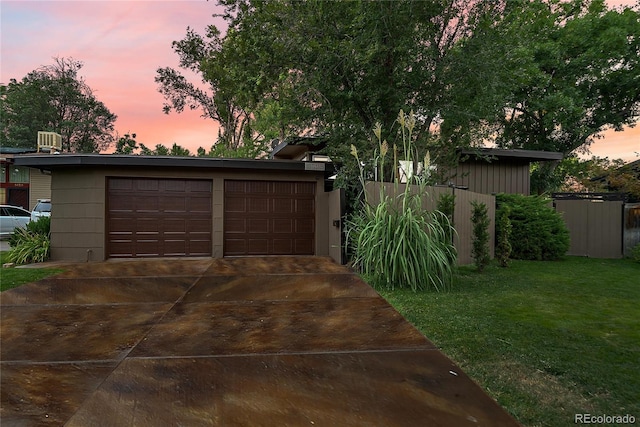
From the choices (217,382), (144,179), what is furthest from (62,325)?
(144,179)

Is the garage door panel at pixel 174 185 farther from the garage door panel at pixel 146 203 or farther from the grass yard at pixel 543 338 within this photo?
the grass yard at pixel 543 338

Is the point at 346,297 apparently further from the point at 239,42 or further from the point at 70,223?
the point at 239,42

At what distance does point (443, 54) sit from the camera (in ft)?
28.3

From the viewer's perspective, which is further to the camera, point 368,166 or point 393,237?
point 368,166

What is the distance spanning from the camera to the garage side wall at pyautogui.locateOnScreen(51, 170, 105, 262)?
8.77 meters

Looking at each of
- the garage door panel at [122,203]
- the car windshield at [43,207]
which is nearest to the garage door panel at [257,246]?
the garage door panel at [122,203]

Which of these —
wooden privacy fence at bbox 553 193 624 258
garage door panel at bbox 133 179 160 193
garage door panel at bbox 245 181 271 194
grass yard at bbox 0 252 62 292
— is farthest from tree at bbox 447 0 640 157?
grass yard at bbox 0 252 62 292

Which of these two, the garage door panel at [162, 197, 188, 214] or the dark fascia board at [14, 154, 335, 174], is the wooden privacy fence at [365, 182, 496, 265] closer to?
the dark fascia board at [14, 154, 335, 174]

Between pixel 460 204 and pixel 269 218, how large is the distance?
15.2 ft

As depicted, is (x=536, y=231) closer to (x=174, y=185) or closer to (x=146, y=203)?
(x=174, y=185)

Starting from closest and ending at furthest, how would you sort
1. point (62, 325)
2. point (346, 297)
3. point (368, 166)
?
point (62, 325), point (346, 297), point (368, 166)

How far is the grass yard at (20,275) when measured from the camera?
19.7 feet

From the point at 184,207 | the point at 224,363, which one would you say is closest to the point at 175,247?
the point at 184,207

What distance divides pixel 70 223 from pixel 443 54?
9648mm
